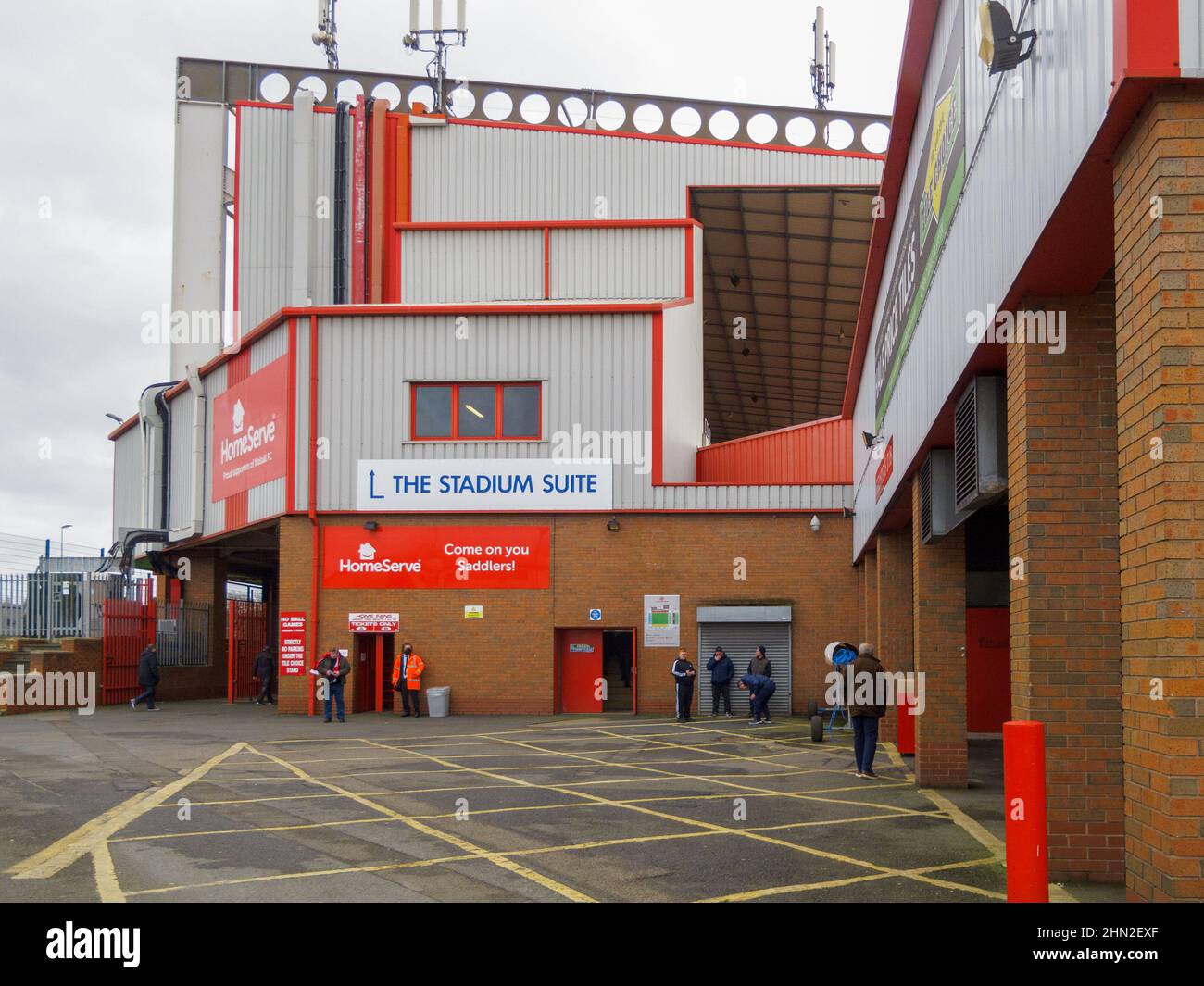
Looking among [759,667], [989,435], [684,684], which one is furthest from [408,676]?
[989,435]

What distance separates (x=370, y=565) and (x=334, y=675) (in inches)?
135

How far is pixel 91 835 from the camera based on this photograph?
11273mm

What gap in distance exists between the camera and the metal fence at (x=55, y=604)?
3231 centimetres

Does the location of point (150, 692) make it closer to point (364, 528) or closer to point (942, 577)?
point (364, 528)

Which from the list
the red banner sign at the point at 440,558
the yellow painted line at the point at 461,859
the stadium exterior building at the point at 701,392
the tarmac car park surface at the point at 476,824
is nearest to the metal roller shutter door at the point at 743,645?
the stadium exterior building at the point at 701,392

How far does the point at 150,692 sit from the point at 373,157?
603 inches

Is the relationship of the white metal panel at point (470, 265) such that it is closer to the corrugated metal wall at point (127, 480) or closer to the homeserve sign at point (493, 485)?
the homeserve sign at point (493, 485)

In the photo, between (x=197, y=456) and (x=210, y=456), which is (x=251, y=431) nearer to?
(x=210, y=456)

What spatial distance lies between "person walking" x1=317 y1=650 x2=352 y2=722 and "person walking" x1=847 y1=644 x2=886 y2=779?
Result: 13202 mm

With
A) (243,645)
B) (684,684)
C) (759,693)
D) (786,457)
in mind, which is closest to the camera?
(759,693)

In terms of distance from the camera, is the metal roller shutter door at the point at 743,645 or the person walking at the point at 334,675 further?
the metal roller shutter door at the point at 743,645

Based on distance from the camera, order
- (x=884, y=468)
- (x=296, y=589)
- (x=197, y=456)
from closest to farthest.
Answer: (x=884, y=468)
(x=296, y=589)
(x=197, y=456)

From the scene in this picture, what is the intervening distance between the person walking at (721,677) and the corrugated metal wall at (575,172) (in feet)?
43.3

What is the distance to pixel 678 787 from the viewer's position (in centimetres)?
1494
